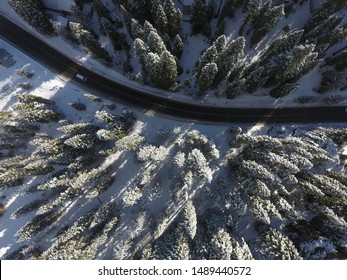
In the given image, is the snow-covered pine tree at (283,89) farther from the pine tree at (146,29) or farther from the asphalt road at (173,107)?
the pine tree at (146,29)

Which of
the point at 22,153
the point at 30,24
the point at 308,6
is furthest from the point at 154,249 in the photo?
the point at 308,6

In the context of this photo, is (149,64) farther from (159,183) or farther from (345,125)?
(345,125)

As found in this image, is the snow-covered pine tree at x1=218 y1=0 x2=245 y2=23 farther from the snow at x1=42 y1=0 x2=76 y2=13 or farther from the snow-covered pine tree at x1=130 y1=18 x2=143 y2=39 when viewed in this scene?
the snow at x1=42 y1=0 x2=76 y2=13

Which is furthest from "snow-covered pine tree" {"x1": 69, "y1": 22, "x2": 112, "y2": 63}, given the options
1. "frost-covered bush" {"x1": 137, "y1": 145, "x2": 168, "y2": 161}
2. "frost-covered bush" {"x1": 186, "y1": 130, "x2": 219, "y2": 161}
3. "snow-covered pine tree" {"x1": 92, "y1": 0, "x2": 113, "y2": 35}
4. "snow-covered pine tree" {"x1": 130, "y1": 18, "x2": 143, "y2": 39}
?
"frost-covered bush" {"x1": 186, "y1": 130, "x2": 219, "y2": 161}

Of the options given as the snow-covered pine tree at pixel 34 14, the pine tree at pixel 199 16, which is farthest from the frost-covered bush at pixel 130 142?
the snow-covered pine tree at pixel 34 14

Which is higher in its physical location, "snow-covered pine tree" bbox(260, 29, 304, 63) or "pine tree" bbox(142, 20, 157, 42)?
"snow-covered pine tree" bbox(260, 29, 304, 63)

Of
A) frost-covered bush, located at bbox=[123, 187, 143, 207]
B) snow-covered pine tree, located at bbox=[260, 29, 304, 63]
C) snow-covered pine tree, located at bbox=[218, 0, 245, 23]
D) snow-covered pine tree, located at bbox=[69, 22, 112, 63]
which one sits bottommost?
frost-covered bush, located at bbox=[123, 187, 143, 207]

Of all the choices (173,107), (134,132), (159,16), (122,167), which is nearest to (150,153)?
(134,132)

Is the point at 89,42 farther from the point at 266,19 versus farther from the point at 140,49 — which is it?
the point at 266,19
